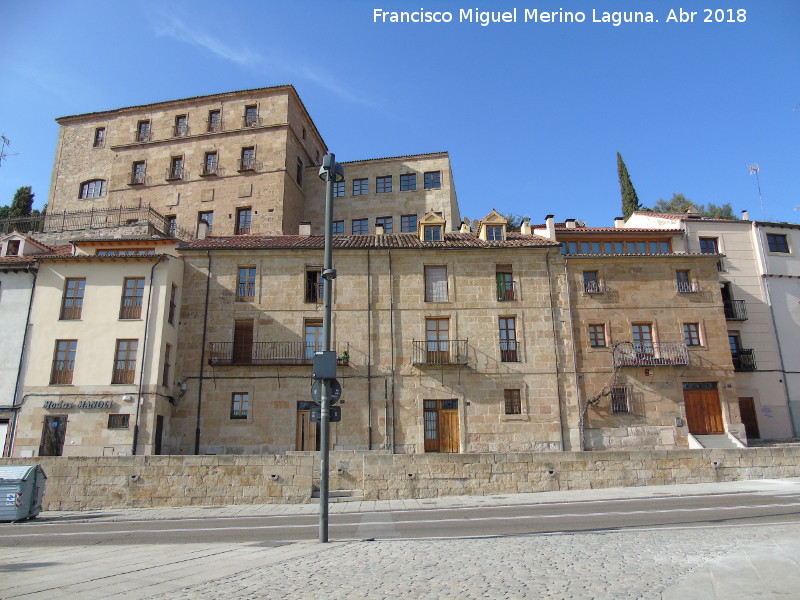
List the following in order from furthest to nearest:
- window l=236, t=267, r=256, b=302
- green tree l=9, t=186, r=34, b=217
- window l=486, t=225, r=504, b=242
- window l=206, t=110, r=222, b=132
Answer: green tree l=9, t=186, r=34, b=217 < window l=206, t=110, r=222, b=132 < window l=486, t=225, r=504, b=242 < window l=236, t=267, r=256, b=302

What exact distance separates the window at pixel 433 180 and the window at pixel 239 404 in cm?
2023

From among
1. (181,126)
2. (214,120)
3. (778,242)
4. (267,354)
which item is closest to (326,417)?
(267,354)

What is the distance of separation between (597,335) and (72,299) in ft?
82.4

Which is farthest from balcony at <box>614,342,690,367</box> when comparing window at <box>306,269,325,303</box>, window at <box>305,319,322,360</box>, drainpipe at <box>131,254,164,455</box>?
drainpipe at <box>131,254,164,455</box>

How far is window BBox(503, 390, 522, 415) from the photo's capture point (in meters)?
26.5

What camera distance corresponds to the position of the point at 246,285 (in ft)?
92.3

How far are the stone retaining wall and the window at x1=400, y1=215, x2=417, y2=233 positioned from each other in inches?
865

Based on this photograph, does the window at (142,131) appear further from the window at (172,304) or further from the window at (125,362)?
the window at (125,362)

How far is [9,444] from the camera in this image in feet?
79.5

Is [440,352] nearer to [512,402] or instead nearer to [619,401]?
[512,402]

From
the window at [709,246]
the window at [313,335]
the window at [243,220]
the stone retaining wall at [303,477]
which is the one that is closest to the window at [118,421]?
the stone retaining wall at [303,477]

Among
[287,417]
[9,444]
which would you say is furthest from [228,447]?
[9,444]

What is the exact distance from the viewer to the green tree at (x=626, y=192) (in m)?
48.9

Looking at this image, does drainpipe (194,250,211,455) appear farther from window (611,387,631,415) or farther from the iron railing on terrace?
window (611,387,631,415)
